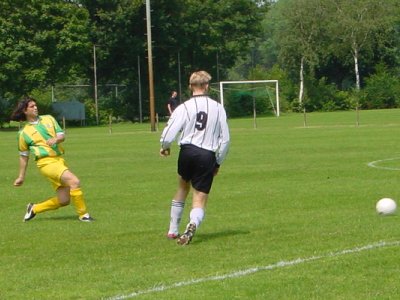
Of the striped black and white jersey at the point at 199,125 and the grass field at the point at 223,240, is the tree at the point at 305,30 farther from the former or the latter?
the striped black and white jersey at the point at 199,125

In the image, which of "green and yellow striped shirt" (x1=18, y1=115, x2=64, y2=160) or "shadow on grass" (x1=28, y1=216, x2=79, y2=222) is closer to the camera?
"green and yellow striped shirt" (x1=18, y1=115, x2=64, y2=160)

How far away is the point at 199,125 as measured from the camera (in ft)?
34.9

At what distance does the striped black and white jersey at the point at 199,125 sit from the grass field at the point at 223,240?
109cm

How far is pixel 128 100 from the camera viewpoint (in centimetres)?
7050

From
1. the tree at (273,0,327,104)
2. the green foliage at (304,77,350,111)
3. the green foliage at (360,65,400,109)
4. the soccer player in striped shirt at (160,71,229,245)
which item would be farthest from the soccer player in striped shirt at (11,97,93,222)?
the tree at (273,0,327,104)

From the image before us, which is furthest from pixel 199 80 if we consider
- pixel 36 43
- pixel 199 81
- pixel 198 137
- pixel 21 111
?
pixel 36 43

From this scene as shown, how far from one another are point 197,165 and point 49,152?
3539mm

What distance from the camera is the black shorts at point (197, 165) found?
1069cm

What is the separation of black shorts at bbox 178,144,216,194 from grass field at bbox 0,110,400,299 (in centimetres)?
68

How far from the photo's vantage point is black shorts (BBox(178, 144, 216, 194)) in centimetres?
1069

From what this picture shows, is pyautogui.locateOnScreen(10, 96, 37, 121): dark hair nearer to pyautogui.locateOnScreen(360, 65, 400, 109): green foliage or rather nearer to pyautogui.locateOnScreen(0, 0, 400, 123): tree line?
pyautogui.locateOnScreen(0, 0, 400, 123): tree line

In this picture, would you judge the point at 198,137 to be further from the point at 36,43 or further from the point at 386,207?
the point at 36,43

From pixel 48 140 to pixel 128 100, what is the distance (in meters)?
57.2

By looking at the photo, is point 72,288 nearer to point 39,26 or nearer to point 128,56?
point 39,26
